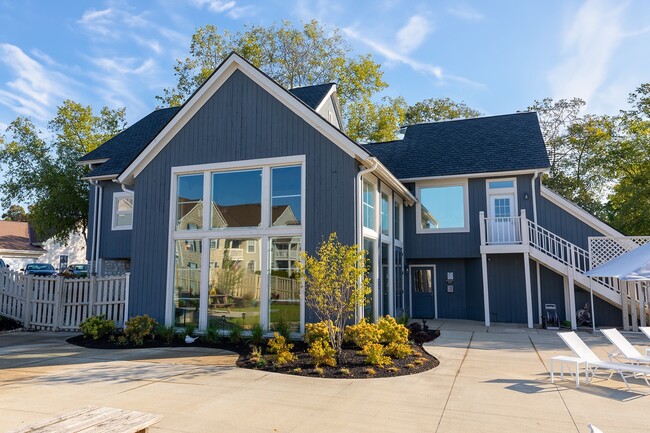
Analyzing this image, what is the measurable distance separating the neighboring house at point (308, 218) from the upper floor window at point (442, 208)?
0.04 m

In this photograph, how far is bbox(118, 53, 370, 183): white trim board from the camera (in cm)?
1045

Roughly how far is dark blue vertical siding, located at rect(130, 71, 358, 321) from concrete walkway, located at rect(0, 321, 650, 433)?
124 inches

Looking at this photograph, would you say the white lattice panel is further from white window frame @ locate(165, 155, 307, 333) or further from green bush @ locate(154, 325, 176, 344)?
green bush @ locate(154, 325, 176, 344)

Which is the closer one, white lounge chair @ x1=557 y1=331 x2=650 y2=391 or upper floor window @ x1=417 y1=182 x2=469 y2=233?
white lounge chair @ x1=557 y1=331 x2=650 y2=391

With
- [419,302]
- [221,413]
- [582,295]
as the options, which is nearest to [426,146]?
[419,302]

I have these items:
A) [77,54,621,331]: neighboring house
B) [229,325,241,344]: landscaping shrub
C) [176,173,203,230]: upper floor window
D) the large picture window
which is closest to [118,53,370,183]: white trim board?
[77,54,621,331]: neighboring house

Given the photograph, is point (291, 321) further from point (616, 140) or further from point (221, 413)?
point (616, 140)

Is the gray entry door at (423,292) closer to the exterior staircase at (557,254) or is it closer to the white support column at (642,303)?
the exterior staircase at (557,254)

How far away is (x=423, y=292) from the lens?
16297 millimetres

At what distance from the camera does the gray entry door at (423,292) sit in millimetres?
16141

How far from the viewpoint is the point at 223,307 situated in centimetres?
1102

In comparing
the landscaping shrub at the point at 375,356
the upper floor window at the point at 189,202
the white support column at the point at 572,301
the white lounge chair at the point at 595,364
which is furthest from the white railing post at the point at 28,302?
the white support column at the point at 572,301

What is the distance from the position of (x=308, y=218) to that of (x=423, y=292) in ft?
24.9

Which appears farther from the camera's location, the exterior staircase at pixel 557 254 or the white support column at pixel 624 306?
the exterior staircase at pixel 557 254
